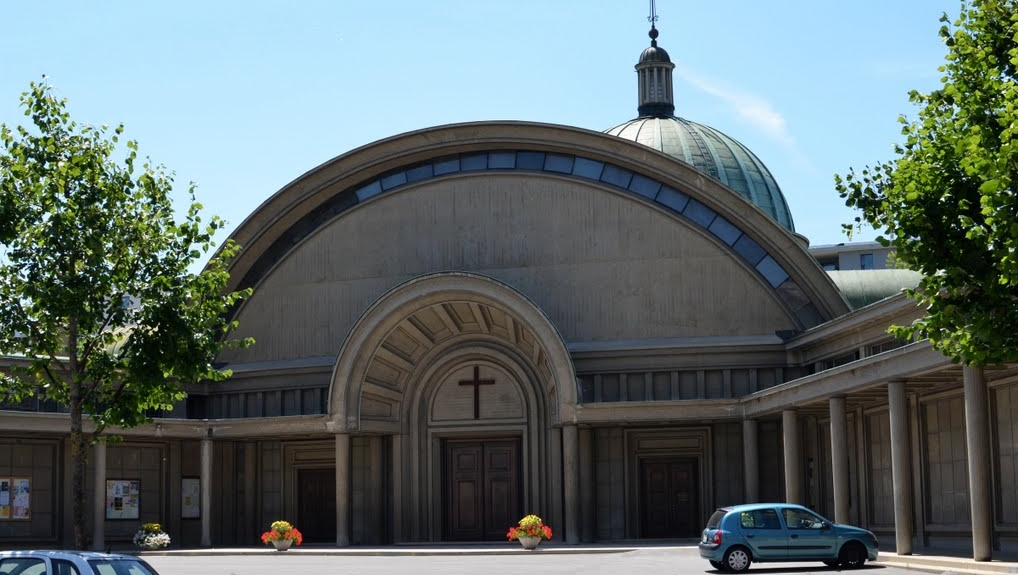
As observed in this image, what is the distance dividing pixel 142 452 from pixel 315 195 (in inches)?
392

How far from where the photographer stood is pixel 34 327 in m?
24.7

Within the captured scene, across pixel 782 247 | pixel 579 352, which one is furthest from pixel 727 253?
pixel 579 352

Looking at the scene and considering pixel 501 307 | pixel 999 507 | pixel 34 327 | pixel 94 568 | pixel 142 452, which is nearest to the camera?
pixel 94 568

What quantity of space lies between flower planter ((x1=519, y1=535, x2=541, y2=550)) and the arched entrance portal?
4.89 meters

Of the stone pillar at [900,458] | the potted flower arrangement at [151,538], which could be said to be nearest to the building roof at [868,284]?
the stone pillar at [900,458]

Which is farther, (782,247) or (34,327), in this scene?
(782,247)

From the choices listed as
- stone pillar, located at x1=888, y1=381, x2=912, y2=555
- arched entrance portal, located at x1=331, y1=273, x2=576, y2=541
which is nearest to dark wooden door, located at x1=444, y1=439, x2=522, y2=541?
arched entrance portal, located at x1=331, y1=273, x2=576, y2=541

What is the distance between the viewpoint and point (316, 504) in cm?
4553

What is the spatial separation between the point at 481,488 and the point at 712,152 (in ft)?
57.9

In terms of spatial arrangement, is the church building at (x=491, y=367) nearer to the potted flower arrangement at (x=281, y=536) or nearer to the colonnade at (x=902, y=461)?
the colonnade at (x=902, y=461)

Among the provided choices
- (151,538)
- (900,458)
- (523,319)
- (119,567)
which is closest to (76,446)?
(119,567)

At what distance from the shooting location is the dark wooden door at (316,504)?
148ft

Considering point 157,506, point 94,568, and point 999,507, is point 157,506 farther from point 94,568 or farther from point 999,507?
point 94,568

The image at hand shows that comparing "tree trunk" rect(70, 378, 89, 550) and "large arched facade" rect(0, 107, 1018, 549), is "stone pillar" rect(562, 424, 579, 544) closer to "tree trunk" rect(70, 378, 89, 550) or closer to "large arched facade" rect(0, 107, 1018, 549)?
"large arched facade" rect(0, 107, 1018, 549)
